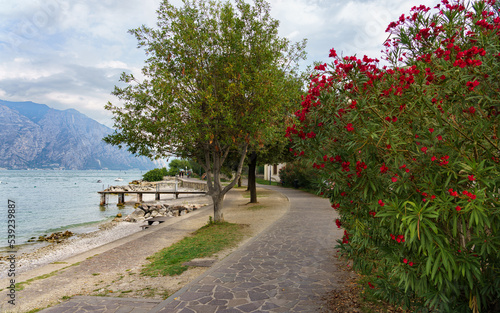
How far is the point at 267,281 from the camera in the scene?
20.2 ft

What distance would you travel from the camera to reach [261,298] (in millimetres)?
5289

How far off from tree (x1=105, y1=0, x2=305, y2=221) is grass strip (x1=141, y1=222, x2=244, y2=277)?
3.61m

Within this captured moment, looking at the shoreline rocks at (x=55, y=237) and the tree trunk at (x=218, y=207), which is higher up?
the tree trunk at (x=218, y=207)

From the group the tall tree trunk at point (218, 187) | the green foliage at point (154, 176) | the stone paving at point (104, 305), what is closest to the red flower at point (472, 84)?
the stone paving at point (104, 305)

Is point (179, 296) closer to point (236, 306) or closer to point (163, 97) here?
point (236, 306)

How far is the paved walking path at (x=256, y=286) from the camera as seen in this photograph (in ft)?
16.4

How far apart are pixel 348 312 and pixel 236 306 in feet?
5.98

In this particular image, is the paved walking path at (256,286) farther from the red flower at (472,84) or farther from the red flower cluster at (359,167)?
the red flower at (472,84)

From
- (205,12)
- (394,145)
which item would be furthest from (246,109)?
(394,145)

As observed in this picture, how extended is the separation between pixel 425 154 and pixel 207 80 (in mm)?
10788

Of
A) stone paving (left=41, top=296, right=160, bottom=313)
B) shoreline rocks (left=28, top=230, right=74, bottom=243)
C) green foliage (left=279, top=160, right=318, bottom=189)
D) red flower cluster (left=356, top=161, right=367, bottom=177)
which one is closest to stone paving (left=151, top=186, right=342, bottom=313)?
stone paving (left=41, top=296, right=160, bottom=313)

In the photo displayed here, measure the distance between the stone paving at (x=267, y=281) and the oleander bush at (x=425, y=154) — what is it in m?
2.19

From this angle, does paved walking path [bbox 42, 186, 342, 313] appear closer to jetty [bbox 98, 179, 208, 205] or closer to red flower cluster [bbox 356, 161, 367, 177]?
red flower cluster [bbox 356, 161, 367, 177]

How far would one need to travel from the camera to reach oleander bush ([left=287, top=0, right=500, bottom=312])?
2.47 m
